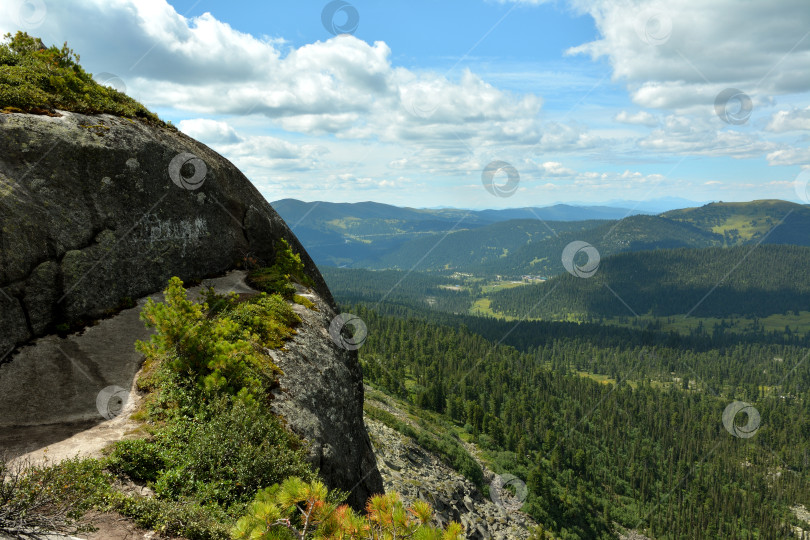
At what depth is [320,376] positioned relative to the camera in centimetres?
1733

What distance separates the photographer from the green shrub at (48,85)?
16836 mm

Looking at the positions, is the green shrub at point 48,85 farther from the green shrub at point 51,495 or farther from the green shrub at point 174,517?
the green shrub at point 174,517

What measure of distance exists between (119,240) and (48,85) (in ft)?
24.6

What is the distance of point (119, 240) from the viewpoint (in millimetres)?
18203

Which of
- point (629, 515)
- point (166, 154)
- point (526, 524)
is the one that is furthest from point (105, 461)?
point (629, 515)

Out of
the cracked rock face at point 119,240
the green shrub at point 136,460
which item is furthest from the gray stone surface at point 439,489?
the green shrub at point 136,460

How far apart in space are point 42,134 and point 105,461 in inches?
522

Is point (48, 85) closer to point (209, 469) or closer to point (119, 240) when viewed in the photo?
point (119, 240)

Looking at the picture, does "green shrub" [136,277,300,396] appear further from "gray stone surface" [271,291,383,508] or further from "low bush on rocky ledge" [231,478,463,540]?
"low bush on rocky ledge" [231,478,463,540]

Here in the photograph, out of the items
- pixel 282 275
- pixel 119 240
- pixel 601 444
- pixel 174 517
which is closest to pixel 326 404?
pixel 174 517

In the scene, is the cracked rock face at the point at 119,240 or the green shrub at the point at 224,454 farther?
the cracked rock face at the point at 119,240

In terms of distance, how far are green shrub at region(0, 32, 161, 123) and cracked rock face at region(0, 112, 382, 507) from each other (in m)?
0.85

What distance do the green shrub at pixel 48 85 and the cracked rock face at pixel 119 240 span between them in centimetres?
85

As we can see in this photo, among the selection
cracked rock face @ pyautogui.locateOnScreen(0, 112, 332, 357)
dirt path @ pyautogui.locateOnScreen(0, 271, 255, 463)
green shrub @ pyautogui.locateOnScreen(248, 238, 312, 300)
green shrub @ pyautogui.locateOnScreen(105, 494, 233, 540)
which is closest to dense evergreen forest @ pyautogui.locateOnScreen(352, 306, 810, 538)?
green shrub @ pyautogui.locateOnScreen(248, 238, 312, 300)
